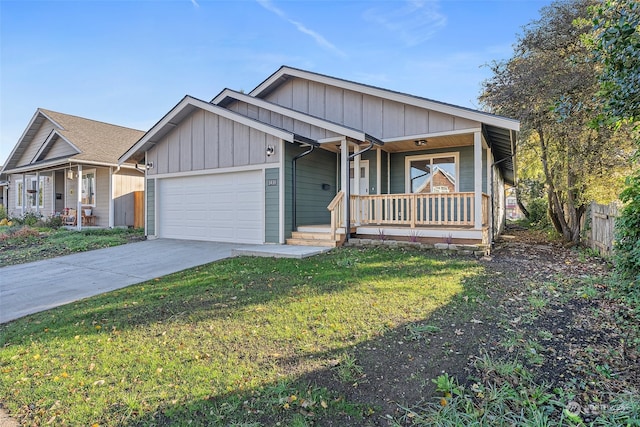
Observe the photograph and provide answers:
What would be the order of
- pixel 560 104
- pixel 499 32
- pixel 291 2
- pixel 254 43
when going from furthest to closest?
pixel 254 43 < pixel 499 32 < pixel 291 2 < pixel 560 104

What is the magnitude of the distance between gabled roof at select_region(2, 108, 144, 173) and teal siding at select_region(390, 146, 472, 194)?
12457 millimetres

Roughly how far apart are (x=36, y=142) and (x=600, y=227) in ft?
83.5

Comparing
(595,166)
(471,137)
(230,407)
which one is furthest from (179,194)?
(595,166)

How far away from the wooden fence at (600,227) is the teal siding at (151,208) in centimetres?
1319

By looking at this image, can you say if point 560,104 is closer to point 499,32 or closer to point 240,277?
point 240,277

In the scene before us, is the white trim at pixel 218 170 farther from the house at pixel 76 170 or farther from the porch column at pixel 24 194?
the porch column at pixel 24 194

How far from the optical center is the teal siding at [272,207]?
9594mm

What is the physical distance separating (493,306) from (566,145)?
870 centimetres

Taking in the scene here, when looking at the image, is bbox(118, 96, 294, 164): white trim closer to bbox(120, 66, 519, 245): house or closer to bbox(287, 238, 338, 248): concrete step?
bbox(120, 66, 519, 245): house

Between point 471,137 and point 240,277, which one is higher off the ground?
point 471,137

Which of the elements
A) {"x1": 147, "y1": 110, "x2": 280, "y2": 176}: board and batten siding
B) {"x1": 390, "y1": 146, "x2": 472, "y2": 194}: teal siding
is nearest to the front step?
{"x1": 147, "y1": 110, "x2": 280, "y2": 176}: board and batten siding

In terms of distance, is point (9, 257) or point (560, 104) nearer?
point (560, 104)

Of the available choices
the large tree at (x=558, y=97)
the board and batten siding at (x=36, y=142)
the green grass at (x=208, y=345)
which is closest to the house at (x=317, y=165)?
the large tree at (x=558, y=97)

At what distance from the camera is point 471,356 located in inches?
116
